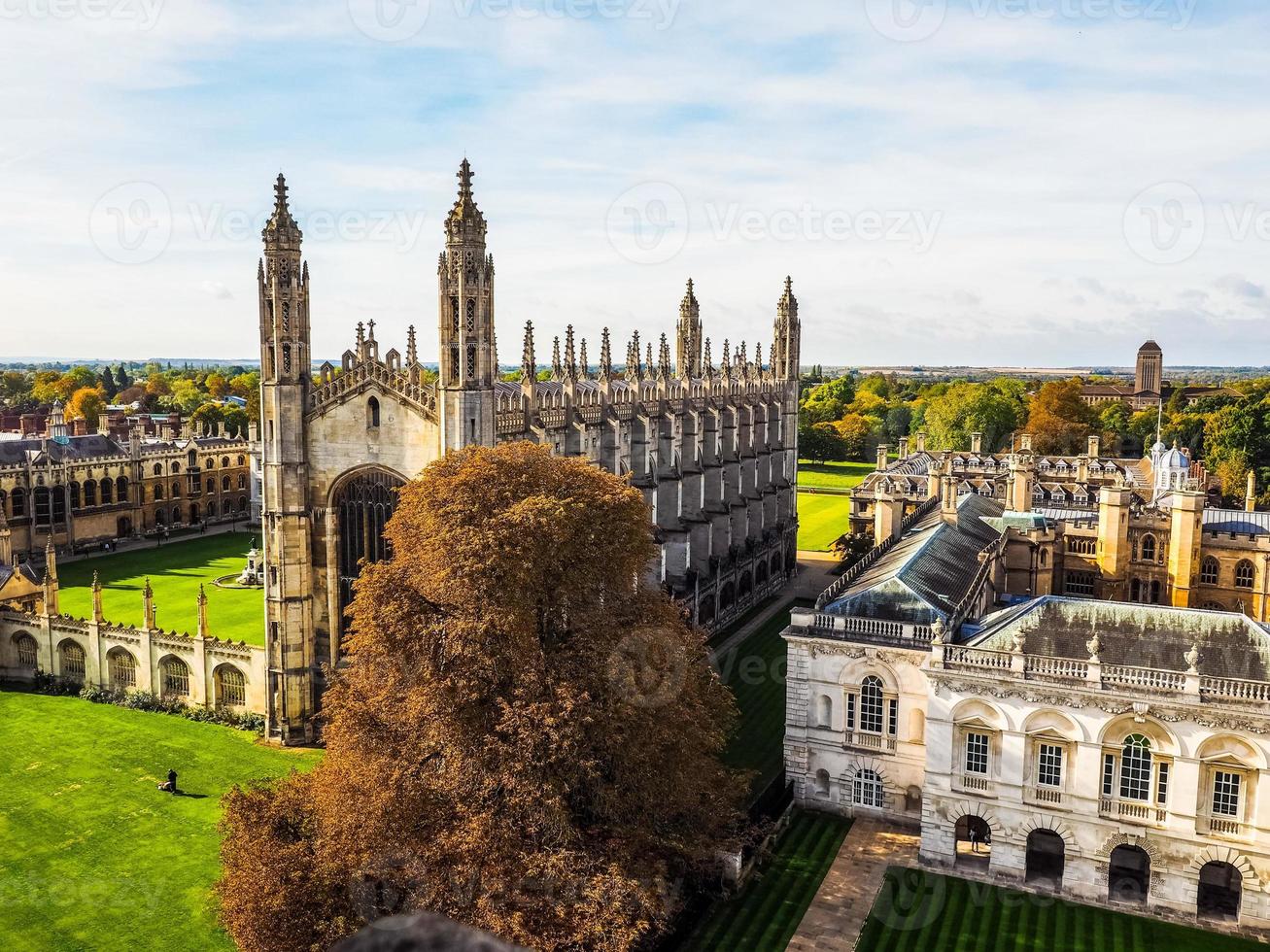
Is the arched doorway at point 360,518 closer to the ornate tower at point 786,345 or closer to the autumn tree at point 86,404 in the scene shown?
the ornate tower at point 786,345

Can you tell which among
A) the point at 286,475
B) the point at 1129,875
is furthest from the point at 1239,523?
the point at 286,475

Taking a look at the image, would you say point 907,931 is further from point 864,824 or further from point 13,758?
point 13,758

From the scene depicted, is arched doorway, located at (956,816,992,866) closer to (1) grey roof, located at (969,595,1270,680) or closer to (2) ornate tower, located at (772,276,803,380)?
(1) grey roof, located at (969,595,1270,680)

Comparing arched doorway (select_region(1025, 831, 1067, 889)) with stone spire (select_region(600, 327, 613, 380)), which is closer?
arched doorway (select_region(1025, 831, 1067, 889))

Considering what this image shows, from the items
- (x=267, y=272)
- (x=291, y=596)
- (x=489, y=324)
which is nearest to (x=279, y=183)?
(x=267, y=272)

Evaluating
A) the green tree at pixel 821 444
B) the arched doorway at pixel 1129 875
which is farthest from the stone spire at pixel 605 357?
the green tree at pixel 821 444

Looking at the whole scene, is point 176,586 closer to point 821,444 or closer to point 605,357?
point 605,357

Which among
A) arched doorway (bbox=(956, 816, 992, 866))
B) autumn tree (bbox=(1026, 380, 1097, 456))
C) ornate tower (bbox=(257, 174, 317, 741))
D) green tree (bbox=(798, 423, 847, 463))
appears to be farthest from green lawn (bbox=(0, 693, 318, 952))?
green tree (bbox=(798, 423, 847, 463))

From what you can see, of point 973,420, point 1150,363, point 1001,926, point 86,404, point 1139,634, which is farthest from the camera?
A: point 1150,363
